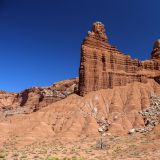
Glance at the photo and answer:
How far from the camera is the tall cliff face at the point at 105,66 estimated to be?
298 ft

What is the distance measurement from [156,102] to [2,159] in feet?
154

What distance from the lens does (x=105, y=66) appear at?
308 feet

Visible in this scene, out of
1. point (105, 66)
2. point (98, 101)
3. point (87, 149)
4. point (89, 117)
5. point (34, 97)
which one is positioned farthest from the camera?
point (34, 97)

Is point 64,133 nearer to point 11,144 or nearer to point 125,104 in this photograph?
point 11,144

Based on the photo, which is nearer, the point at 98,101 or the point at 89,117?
the point at 89,117

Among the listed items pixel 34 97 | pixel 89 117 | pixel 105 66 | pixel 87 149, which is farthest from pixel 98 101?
pixel 34 97

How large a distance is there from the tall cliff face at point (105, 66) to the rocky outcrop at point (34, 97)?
15.8 metres

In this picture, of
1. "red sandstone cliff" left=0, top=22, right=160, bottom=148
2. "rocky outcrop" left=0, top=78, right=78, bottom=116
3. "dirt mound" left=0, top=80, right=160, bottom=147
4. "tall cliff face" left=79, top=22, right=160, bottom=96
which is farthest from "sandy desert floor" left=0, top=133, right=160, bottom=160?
"rocky outcrop" left=0, top=78, right=78, bottom=116

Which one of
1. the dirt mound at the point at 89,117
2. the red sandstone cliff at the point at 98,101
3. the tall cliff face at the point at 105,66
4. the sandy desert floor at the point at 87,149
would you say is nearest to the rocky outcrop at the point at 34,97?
the red sandstone cliff at the point at 98,101

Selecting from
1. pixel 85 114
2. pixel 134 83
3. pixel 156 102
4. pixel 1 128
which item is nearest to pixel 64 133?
pixel 85 114

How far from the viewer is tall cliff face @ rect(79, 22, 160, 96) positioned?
90938 mm

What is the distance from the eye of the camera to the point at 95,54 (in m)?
93.8

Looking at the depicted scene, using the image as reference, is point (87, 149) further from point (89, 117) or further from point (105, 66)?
point (105, 66)

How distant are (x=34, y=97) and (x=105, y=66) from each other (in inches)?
2893
